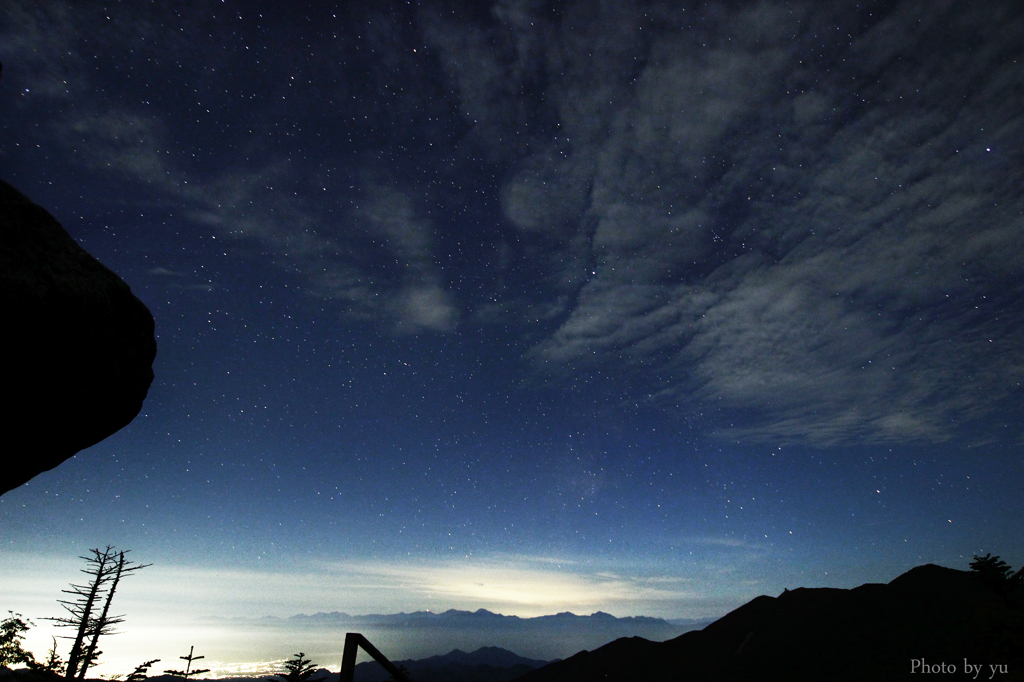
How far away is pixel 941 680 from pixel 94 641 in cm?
8239

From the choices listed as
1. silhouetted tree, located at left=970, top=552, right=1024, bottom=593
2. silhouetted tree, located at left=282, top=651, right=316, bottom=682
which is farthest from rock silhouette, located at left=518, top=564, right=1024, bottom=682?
silhouetted tree, located at left=282, top=651, right=316, bottom=682

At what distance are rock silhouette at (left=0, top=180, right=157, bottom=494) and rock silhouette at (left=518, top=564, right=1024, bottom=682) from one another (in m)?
55.2

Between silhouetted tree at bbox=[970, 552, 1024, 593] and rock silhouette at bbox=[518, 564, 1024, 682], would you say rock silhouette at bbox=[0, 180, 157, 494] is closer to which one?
rock silhouette at bbox=[518, 564, 1024, 682]

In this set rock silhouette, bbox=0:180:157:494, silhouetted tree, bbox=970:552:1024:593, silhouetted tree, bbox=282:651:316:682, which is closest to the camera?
rock silhouette, bbox=0:180:157:494

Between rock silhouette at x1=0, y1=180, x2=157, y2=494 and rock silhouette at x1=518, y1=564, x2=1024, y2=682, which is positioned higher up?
rock silhouette at x1=0, y1=180, x2=157, y2=494

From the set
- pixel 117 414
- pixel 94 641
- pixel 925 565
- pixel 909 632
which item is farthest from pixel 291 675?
pixel 925 565

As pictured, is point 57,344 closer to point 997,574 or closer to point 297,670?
point 297,670

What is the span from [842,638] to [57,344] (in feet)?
341

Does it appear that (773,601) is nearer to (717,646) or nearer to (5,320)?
(717,646)

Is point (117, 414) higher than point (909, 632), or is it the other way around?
point (117, 414)

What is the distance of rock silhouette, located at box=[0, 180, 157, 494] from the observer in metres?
8.36

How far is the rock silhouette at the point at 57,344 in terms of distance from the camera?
836cm

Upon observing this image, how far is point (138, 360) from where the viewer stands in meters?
12.0

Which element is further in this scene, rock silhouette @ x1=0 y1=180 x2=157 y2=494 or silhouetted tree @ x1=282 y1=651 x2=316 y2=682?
silhouetted tree @ x1=282 y1=651 x2=316 y2=682
